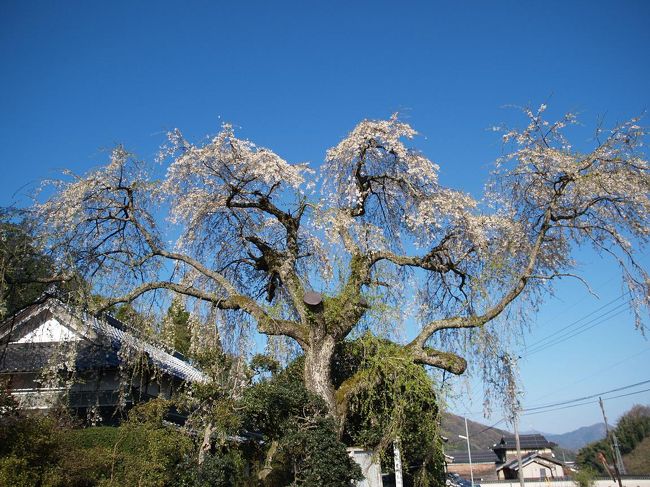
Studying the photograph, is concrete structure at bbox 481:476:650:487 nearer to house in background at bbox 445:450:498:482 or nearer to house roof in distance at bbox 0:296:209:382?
house in background at bbox 445:450:498:482

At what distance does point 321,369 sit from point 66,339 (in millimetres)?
5253

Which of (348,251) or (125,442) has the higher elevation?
(348,251)

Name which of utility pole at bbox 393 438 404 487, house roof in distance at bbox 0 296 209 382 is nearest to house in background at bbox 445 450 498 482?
house roof in distance at bbox 0 296 209 382

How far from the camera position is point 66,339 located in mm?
10102

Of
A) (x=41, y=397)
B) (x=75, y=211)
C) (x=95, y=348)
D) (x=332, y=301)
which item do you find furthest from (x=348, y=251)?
(x=41, y=397)

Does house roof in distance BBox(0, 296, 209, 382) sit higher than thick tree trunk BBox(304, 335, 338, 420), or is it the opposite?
house roof in distance BBox(0, 296, 209, 382)

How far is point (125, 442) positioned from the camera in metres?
9.45

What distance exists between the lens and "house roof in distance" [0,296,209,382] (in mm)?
10250

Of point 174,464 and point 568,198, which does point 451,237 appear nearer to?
point 568,198

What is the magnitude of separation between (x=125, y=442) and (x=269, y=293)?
4.62 m

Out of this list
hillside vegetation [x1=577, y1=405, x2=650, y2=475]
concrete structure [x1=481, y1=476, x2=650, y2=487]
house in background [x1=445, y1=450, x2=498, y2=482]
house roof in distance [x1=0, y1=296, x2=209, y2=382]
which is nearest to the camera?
house roof in distance [x1=0, y1=296, x2=209, y2=382]

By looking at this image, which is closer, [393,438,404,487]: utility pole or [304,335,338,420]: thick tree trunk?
[393,438,404,487]: utility pole

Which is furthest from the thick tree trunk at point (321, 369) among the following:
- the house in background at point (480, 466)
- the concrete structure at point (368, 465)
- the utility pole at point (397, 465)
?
the house in background at point (480, 466)

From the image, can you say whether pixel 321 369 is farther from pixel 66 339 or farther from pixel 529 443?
pixel 529 443
